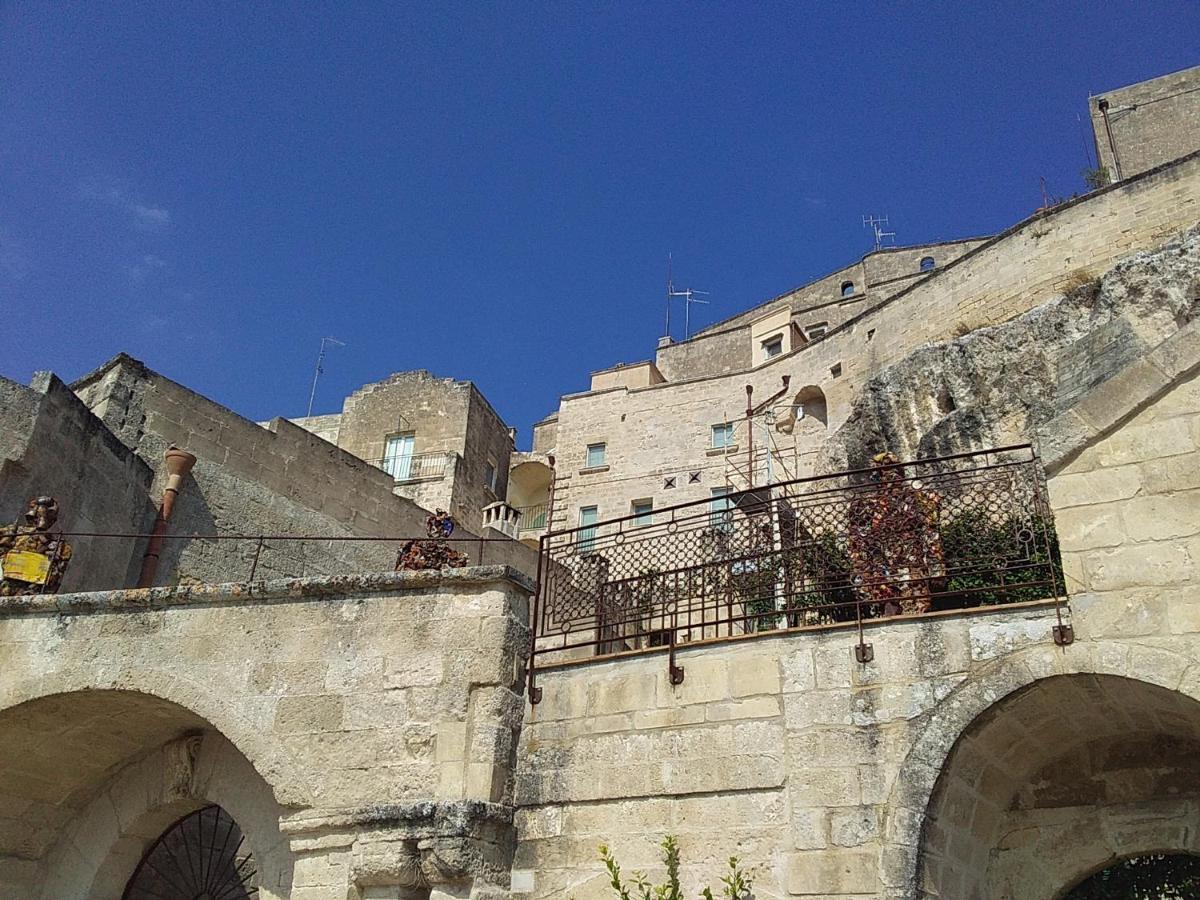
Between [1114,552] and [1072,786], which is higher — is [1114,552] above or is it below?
above

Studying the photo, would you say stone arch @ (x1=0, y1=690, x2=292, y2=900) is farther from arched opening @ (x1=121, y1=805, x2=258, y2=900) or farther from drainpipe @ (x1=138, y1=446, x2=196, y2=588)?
drainpipe @ (x1=138, y1=446, x2=196, y2=588)

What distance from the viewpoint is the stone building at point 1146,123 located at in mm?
32406

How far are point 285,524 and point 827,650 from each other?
10.3 m

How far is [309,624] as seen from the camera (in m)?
7.58

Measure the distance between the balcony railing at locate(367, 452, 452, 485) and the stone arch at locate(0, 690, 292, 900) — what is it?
2047 centimetres

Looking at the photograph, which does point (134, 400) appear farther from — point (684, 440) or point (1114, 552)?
point (684, 440)

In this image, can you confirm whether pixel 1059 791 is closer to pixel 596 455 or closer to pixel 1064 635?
pixel 1064 635

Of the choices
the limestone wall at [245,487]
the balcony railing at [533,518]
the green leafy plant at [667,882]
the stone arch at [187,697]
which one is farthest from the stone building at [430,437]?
the green leafy plant at [667,882]

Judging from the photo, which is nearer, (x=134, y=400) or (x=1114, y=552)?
(x=1114, y=552)

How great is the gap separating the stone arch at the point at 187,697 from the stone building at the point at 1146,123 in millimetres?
33079

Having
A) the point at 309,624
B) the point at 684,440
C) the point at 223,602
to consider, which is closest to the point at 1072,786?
the point at 309,624

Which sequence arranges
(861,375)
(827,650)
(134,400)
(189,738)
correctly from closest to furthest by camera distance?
(827,650) → (189,738) → (134,400) → (861,375)

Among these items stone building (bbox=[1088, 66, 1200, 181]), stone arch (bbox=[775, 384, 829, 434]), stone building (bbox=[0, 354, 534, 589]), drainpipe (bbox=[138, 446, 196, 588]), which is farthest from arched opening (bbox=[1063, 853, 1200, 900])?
stone building (bbox=[1088, 66, 1200, 181])

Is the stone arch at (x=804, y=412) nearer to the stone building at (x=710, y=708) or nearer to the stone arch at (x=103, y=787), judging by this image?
the stone building at (x=710, y=708)
